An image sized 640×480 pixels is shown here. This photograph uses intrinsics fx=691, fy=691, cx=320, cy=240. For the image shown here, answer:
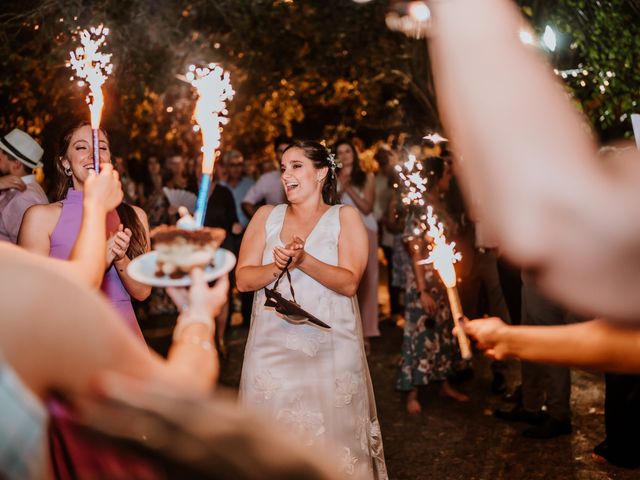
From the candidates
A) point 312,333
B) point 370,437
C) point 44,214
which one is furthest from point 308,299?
point 44,214

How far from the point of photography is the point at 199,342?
200 cm

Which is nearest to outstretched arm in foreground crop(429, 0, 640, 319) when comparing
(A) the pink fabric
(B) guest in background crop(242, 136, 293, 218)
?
(A) the pink fabric

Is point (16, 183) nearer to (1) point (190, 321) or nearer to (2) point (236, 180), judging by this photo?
(1) point (190, 321)

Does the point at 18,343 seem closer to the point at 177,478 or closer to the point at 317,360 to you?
the point at 177,478

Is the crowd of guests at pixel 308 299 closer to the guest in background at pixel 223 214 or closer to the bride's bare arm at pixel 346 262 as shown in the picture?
the bride's bare arm at pixel 346 262

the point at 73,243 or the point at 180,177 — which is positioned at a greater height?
the point at 180,177

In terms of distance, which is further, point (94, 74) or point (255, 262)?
point (255, 262)

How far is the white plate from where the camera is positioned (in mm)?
1986

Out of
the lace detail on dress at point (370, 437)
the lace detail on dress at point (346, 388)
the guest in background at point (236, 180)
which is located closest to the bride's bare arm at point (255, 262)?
the lace detail on dress at point (346, 388)

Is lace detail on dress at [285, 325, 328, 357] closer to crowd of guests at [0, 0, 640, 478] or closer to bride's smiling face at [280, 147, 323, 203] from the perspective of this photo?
crowd of guests at [0, 0, 640, 478]

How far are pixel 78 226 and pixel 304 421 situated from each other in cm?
177

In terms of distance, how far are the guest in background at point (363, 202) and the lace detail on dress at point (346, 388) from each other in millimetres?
4085

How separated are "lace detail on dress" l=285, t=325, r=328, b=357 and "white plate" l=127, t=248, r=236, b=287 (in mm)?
2242

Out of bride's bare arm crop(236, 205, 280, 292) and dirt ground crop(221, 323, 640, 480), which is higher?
bride's bare arm crop(236, 205, 280, 292)
